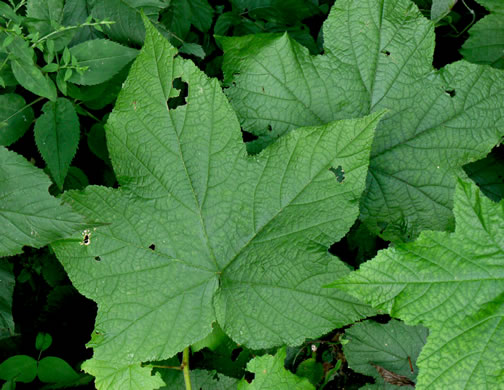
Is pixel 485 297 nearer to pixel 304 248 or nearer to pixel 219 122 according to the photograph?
pixel 304 248

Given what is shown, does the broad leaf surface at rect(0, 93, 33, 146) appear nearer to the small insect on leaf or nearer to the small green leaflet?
the small green leaflet

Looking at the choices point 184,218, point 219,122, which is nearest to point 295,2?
point 219,122

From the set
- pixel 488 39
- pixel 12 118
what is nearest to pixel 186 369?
pixel 12 118

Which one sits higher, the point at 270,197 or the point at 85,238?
the point at 270,197

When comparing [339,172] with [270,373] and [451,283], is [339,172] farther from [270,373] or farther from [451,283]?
[270,373]

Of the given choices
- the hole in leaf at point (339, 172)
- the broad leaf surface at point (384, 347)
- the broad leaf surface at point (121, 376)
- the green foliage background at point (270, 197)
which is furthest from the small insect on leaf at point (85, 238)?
the broad leaf surface at point (384, 347)

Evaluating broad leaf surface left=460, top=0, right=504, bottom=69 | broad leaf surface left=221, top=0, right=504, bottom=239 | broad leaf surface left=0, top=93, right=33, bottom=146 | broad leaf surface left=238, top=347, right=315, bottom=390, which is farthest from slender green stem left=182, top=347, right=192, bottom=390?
broad leaf surface left=460, top=0, right=504, bottom=69

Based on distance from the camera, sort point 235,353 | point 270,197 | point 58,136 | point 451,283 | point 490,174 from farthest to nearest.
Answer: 1. point 235,353
2. point 490,174
3. point 58,136
4. point 270,197
5. point 451,283
